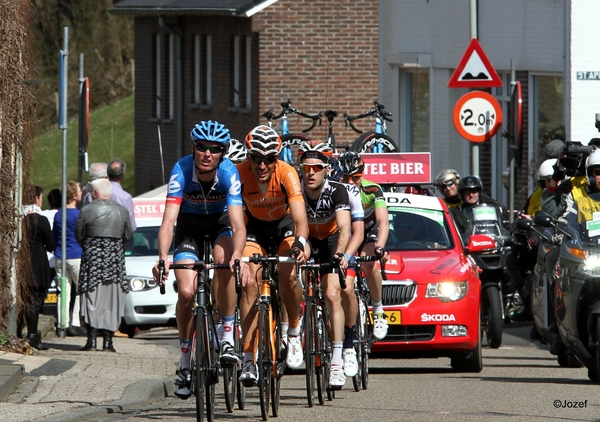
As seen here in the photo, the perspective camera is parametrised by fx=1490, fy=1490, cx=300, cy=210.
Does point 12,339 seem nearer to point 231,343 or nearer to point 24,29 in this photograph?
point 24,29

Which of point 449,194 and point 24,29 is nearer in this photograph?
point 24,29

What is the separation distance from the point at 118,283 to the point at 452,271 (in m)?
4.15

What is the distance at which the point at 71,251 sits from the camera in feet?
59.4

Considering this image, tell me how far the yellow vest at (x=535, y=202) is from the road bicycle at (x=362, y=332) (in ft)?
15.9

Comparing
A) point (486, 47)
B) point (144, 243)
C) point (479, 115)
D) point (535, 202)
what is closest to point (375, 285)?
point (535, 202)

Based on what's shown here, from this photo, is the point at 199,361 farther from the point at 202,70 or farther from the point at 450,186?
the point at 202,70

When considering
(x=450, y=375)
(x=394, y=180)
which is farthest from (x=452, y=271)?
(x=394, y=180)

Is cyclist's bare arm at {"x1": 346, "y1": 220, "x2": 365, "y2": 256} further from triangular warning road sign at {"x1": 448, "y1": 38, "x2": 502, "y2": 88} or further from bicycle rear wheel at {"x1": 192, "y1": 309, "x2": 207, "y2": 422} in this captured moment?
triangular warning road sign at {"x1": 448, "y1": 38, "x2": 502, "y2": 88}

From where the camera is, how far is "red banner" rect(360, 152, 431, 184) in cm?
1731

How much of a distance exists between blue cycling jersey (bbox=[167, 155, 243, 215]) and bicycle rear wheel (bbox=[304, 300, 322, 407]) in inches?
53.0

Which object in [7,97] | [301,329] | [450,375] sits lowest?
[450,375]

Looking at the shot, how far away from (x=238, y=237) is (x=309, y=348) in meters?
1.68

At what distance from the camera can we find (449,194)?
1850 cm

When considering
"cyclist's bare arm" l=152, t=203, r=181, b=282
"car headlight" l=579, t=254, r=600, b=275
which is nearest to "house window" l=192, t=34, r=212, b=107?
"car headlight" l=579, t=254, r=600, b=275
